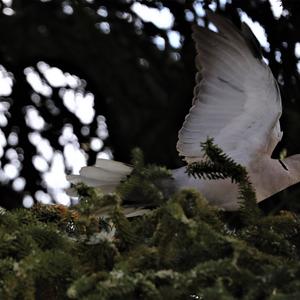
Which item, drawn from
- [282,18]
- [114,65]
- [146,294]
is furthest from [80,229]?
[282,18]

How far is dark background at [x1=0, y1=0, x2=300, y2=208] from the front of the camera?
427 cm

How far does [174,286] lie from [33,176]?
9.90ft

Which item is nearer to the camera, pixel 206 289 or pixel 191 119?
pixel 206 289

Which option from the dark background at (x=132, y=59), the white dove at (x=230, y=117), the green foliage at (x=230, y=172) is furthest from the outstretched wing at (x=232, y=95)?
the green foliage at (x=230, y=172)

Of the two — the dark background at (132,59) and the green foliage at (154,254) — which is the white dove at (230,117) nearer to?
the dark background at (132,59)

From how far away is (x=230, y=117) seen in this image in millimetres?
3779

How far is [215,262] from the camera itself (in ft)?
7.13

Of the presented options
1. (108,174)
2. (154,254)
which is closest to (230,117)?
(108,174)

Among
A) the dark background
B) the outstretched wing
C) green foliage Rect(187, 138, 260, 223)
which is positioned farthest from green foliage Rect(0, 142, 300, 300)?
the dark background

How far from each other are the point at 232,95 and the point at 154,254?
1518 millimetres

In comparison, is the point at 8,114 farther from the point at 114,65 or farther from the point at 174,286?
the point at 174,286

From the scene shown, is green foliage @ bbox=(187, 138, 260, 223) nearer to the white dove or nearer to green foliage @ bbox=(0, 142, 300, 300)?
green foliage @ bbox=(0, 142, 300, 300)

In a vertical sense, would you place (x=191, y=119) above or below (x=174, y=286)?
below

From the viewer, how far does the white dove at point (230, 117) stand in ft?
12.1
